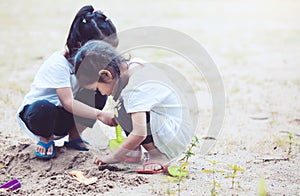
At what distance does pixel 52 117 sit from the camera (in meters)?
2.91

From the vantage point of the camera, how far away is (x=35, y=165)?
2889mm

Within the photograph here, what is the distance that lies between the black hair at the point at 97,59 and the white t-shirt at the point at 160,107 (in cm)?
12

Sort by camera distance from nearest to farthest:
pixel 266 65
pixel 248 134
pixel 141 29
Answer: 1. pixel 248 134
2. pixel 266 65
3. pixel 141 29

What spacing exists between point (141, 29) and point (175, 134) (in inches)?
181

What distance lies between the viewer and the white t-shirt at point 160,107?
8.89ft

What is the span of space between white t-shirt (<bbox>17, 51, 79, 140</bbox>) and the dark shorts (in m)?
0.06

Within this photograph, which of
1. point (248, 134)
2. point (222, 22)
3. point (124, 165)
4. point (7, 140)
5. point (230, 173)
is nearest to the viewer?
point (230, 173)

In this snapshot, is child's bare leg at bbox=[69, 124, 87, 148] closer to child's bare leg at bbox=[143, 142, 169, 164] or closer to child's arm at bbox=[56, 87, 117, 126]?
child's arm at bbox=[56, 87, 117, 126]

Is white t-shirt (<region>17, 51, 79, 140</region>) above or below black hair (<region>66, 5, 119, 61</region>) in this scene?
below

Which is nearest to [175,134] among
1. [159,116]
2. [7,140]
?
[159,116]

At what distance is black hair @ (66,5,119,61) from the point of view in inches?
113

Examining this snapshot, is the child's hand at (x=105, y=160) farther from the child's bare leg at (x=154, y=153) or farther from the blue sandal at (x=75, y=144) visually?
the blue sandal at (x=75, y=144)

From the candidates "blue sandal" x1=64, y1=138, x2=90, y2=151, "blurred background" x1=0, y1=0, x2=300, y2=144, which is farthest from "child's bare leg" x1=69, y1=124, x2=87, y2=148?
"blurred background" x1=0, y1=0, x2=300, y2=144

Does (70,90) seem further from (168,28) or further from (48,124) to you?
(168,28)
